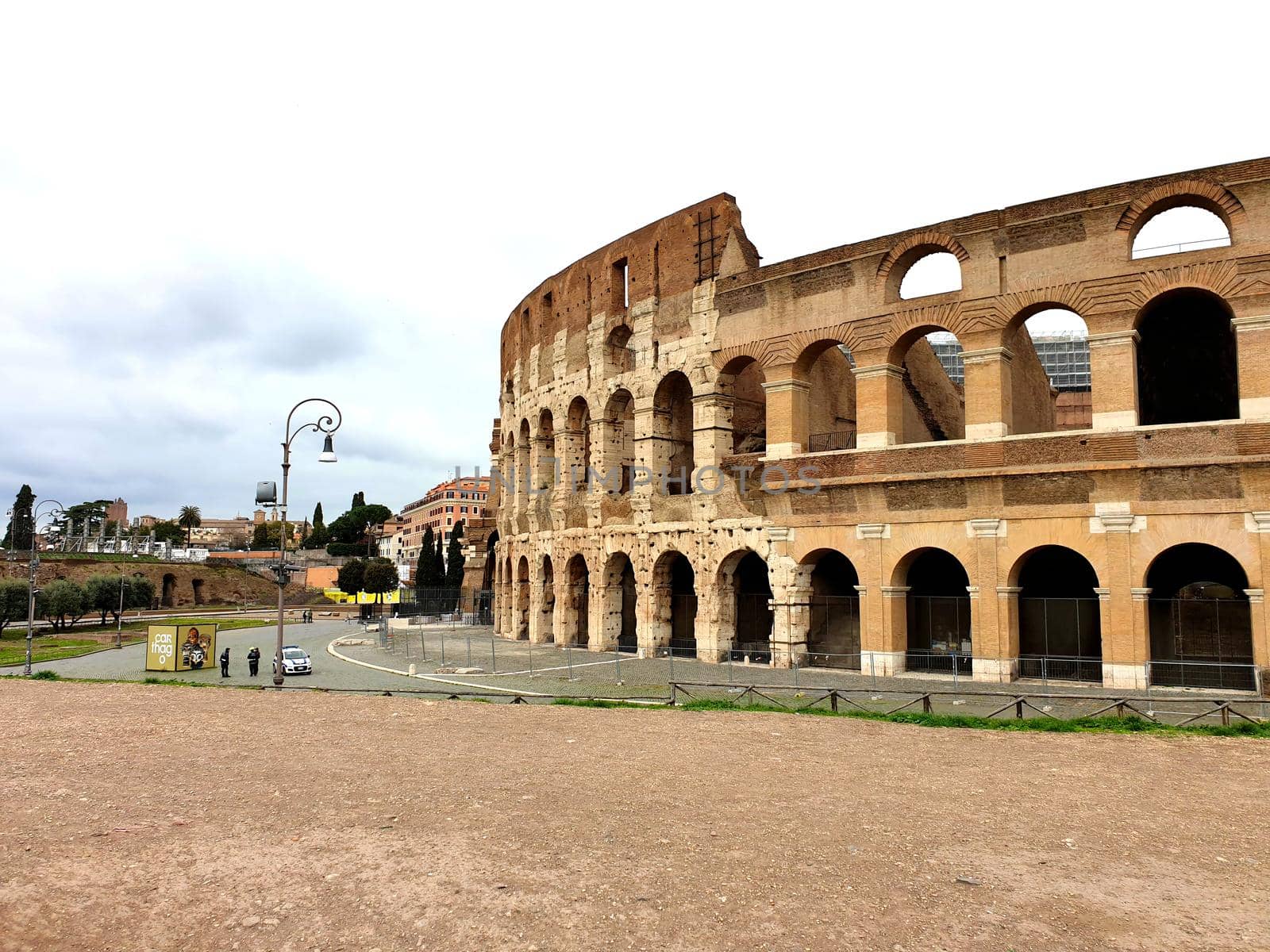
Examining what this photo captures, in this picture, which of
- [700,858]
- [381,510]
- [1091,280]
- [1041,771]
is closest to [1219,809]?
[1041,771]

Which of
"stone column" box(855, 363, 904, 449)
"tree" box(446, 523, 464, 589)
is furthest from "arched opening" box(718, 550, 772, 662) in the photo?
"tree" box(446, 523, 464, 589)

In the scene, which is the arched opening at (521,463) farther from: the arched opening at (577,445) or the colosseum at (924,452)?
the arched opening at (577,445)

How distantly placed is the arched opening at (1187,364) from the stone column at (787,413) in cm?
1004

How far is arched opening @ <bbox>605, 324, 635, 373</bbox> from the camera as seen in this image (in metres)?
32.6

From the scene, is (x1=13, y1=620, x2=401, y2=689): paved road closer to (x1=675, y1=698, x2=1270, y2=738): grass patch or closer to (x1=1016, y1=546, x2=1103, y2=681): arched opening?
(x1=675, y1=698, x2=1270, y2=738): grass patch

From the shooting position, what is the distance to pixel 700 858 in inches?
330

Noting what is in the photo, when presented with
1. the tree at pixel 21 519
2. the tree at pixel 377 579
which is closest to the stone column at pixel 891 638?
Result: the tree at pixel 377 579

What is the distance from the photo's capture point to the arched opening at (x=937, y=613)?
24484 mm

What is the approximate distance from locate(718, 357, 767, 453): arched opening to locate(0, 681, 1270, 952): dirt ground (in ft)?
55.7

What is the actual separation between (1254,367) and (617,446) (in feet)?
65.8

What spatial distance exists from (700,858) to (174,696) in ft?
57.1

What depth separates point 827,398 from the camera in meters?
29.1

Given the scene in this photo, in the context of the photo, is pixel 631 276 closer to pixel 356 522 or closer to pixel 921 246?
pixel 921 246

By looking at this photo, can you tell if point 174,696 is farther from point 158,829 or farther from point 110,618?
point 110,618
